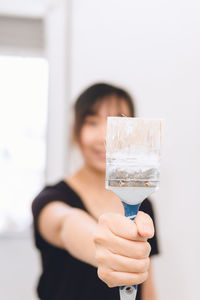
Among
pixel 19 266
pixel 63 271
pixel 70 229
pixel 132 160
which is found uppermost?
pixel 132 160

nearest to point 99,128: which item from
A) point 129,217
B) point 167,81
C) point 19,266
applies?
point 167,81

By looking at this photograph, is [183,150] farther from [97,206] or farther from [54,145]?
[54,145]

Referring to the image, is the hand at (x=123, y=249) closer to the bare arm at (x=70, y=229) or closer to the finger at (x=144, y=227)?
the finger at (x=144, y=227)

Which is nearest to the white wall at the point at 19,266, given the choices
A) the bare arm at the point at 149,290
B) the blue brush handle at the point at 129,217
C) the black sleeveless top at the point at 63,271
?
the black sleeveless top at the point at 63,271

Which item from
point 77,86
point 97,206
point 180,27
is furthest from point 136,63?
point 77,86

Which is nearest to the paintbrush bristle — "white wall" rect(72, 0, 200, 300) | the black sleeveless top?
"white wall" rect(72, 0, 200, 300)

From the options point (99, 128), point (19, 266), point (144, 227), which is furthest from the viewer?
point (19, 266)

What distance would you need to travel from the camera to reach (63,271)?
1.91ft

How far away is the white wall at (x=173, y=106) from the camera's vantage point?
362 mm

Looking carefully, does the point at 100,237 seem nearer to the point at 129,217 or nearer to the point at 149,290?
the point at 129,217

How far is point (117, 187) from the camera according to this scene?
0.85 ft

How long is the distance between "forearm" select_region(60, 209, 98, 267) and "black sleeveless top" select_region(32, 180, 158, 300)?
8 cm

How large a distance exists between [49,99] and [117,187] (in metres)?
0.83

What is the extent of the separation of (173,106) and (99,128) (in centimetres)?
15
